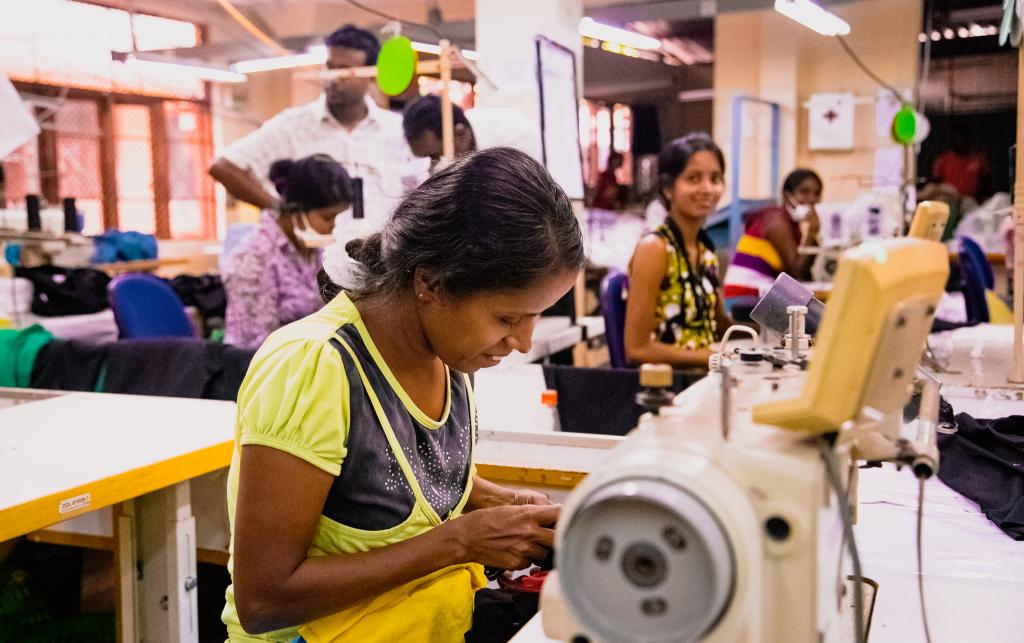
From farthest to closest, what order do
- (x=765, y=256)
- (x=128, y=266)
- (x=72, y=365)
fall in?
(x=128, y=266) → (x=765, y=256) → (x=72, y=365)

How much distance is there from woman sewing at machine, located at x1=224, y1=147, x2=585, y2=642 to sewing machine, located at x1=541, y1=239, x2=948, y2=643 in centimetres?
43

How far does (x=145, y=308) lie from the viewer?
3.88 metres

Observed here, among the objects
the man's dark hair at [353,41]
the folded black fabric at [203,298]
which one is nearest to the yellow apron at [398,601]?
the man's dark hair at [353,41]

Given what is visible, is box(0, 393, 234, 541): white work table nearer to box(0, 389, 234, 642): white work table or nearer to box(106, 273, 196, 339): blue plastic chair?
box(0, 389, 234, 642): white work table

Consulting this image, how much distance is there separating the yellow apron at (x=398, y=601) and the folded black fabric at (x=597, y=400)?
4.10ft

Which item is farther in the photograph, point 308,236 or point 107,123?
point 107,123

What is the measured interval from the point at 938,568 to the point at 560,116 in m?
3.17

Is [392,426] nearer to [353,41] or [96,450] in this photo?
[96,450]

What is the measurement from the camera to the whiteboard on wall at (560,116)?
161 inches

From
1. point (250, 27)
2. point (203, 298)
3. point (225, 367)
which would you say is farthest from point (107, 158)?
point (225, 367)

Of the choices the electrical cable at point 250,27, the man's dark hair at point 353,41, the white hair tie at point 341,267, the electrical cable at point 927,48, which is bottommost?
the white hair tie at point 341,267

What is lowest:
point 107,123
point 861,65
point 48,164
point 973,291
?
point 973,291

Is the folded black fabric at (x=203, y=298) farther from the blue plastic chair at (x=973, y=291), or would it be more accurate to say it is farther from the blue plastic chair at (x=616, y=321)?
the blue plastic chair at (x=973, y=291)

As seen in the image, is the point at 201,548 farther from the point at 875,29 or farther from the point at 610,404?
the point at 875,29
